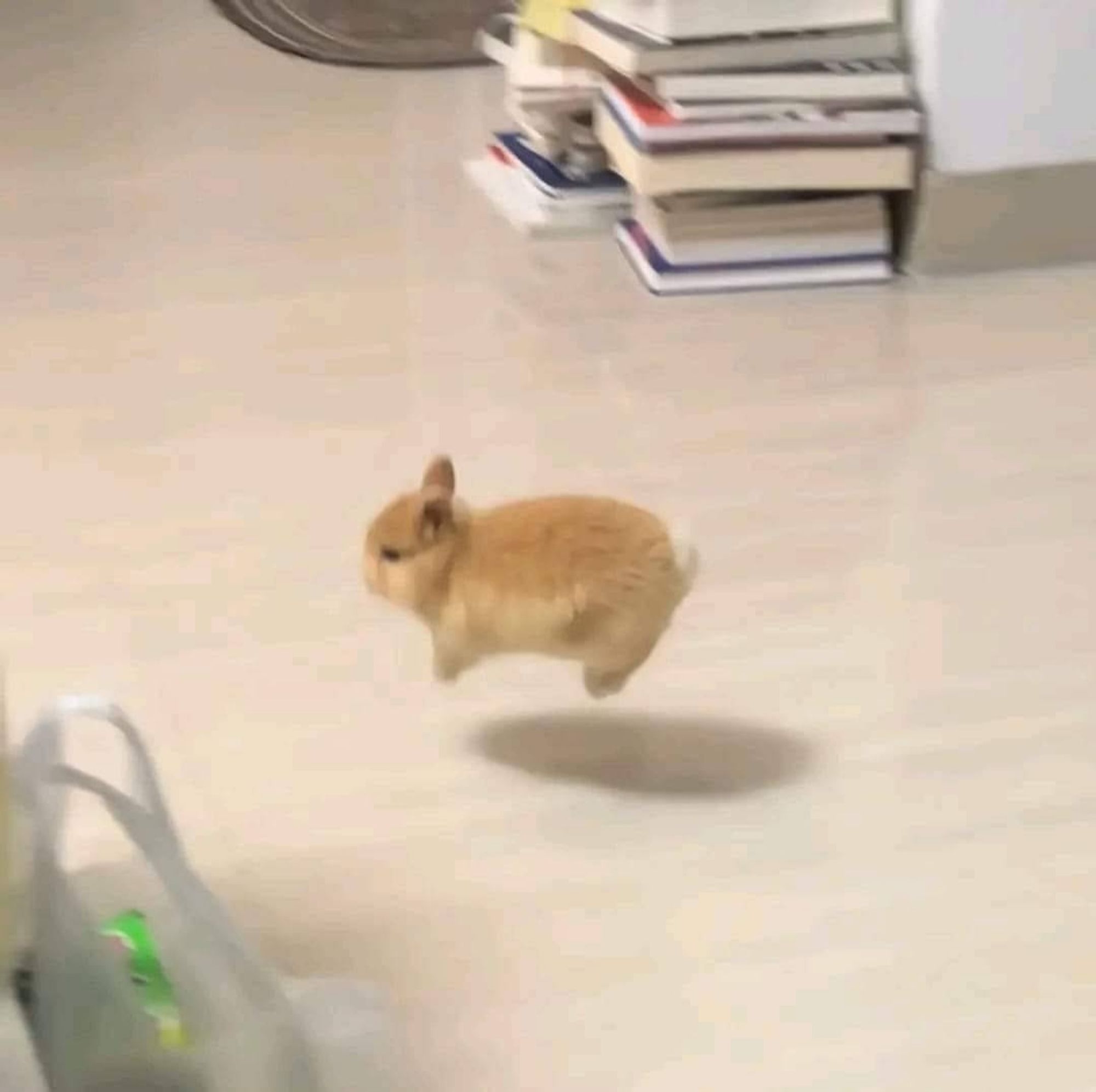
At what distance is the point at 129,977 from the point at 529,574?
0.30m

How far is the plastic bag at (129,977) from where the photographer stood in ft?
2.01

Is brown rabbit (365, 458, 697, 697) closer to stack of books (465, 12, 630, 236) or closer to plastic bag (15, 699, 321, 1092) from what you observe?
plastic bag (15, 699, 321, 1092)

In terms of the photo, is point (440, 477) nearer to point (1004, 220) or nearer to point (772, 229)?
point (772, 229)

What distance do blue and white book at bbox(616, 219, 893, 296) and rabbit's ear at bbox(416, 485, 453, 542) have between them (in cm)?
69

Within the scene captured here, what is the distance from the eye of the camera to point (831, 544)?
45.4 inches

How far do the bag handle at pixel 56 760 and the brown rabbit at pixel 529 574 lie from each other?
26 centimetres

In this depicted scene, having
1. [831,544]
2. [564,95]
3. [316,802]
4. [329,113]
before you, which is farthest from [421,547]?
[329,113]

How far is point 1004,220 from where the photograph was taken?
1.52 meters

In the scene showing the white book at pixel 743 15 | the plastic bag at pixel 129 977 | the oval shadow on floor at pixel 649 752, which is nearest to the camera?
the plastic bag at pixel 129 977

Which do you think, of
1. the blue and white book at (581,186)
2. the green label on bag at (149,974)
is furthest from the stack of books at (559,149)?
the green label on bag at (149,974)

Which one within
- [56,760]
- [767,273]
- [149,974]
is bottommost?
[767,273]

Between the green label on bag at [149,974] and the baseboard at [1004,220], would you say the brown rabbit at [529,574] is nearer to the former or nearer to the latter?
the green label on bag at [149,974]

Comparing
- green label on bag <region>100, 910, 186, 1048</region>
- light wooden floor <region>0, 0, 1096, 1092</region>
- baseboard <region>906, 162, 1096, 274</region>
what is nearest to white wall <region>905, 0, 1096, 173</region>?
baseboard <region>906, 162, 1096, 274</region>

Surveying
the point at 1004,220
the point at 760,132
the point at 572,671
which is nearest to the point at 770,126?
the point at 760,132
